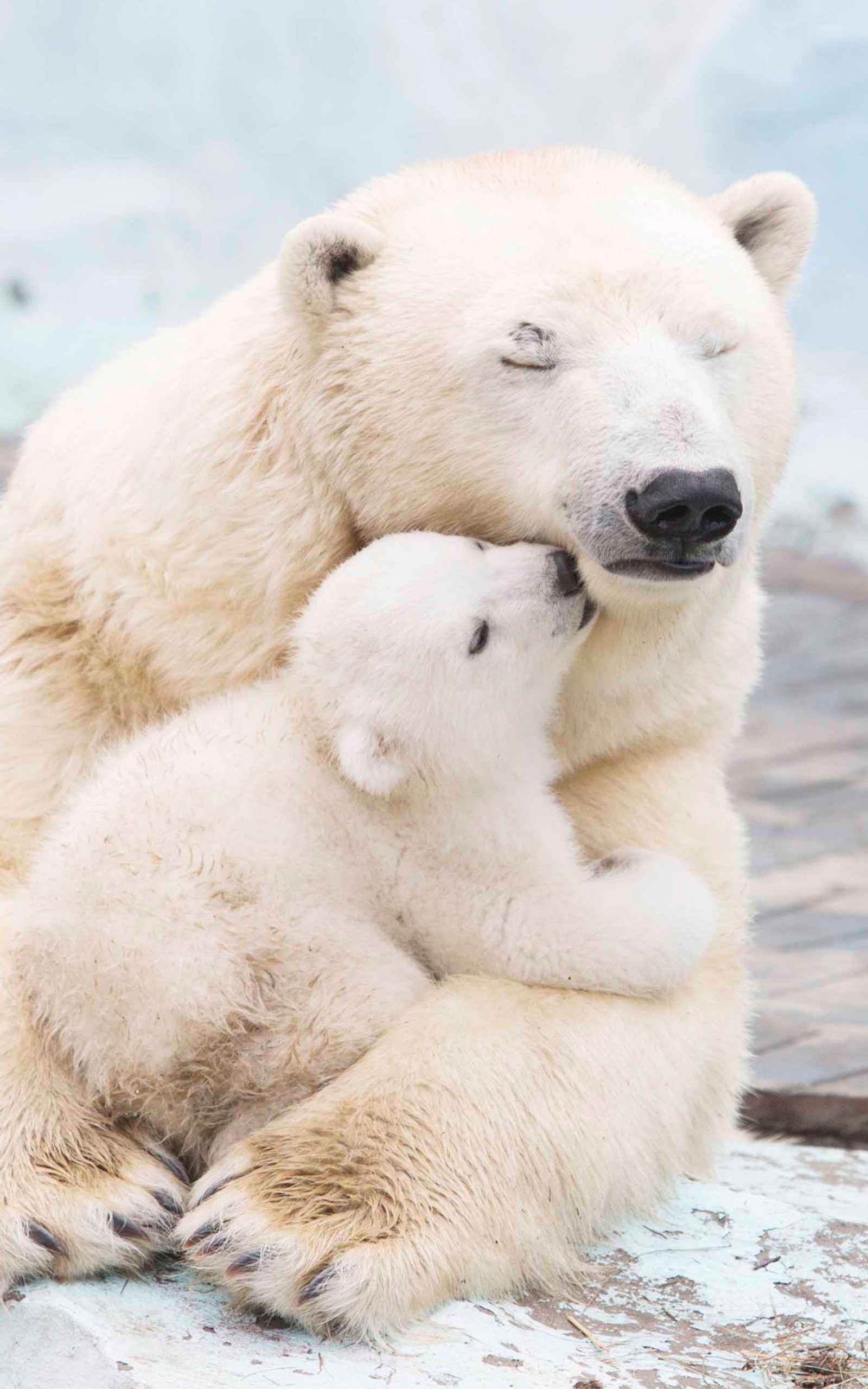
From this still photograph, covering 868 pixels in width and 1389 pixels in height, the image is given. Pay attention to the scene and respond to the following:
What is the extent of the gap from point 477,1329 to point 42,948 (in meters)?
0.68

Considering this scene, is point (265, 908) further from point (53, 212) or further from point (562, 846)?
point (53, 212)

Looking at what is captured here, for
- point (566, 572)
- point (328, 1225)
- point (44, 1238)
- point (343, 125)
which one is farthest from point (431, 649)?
point (343, 125)

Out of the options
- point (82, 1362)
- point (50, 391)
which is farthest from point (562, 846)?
point (50, 391)

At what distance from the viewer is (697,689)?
239 centimetres

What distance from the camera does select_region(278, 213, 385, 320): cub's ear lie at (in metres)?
2.22

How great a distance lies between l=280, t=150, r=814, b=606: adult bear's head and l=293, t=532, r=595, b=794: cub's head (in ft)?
0.27

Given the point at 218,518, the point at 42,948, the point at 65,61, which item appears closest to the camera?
the point at 42,948

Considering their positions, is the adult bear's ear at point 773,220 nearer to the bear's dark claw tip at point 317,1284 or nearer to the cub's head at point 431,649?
the cub's head at point 431,649

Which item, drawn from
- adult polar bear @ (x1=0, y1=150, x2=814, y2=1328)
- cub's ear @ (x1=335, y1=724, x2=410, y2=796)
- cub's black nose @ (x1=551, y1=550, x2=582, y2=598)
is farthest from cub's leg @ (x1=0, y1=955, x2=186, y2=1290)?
cub's black nose @ (x1=551, y1=550, x2=582, y2=598)

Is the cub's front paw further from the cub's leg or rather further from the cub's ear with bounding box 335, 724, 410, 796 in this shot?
the cub's ear with bounding box 335, 724, 410, 796

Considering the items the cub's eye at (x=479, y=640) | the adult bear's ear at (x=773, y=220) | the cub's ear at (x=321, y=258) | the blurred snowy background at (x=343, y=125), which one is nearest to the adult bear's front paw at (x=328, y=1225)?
the cub's eye at (x=479, y=640)

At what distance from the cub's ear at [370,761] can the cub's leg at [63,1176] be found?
1.69 feet

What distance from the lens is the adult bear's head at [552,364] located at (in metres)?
1.96

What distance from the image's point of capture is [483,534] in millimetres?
2203
